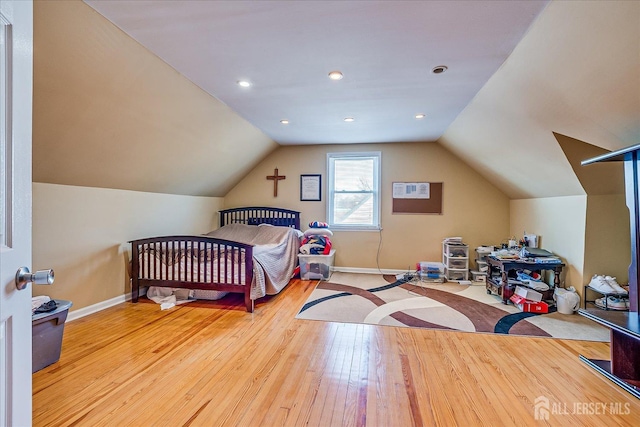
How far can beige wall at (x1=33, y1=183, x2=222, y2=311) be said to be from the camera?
2.48m

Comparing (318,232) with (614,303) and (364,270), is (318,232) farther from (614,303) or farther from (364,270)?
(614,303)

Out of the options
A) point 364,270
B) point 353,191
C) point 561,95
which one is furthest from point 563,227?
point 353,191

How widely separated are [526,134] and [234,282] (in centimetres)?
336

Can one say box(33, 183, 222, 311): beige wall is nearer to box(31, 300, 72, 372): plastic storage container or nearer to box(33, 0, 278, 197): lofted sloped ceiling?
box(33, 0, 278, 197): lofted sloped ceiling

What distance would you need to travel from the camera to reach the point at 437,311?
3.06 meters

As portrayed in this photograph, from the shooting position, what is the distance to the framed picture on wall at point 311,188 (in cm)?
501

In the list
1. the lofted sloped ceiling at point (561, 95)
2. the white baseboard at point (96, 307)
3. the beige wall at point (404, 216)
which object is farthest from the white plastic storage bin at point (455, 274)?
the white baseboard at point (96, 307)

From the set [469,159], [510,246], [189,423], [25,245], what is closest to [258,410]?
[189,423]

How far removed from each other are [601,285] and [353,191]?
328cm

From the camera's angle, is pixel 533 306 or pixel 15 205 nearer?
pixel 15 205

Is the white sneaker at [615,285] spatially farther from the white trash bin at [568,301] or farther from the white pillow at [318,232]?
the white pillow at [318,232]

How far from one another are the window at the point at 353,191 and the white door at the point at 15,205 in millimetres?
4237

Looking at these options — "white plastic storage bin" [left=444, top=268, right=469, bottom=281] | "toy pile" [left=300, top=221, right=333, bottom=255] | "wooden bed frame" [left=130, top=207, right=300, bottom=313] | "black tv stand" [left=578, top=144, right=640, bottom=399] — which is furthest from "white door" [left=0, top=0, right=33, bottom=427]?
"white plastic storage bin" [left=444, top=268, right=469, bottom=281]

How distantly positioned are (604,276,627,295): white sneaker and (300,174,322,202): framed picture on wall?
3700mm
